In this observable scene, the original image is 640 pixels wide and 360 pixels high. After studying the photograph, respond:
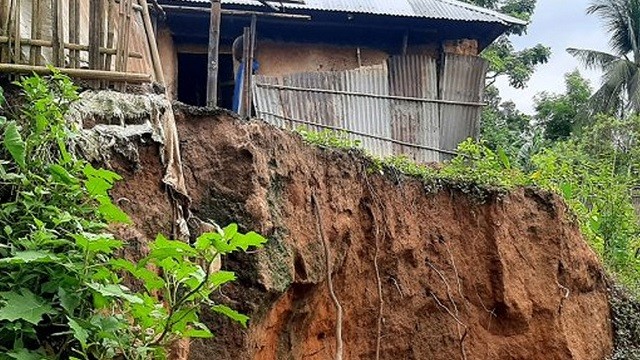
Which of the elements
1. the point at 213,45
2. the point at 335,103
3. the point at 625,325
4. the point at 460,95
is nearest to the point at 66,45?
the point at 213,45

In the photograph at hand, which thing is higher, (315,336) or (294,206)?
(294,206)

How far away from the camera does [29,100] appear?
10.3 feet

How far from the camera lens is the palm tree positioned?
2153cm

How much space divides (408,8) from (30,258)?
8.15 meters

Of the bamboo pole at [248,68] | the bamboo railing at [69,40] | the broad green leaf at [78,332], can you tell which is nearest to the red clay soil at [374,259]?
the bamboo railing at [69,40]

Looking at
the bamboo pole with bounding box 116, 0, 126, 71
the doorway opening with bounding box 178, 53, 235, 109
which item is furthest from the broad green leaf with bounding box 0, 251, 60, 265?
the doorway opening with bounding box 178, 53, 235, 109

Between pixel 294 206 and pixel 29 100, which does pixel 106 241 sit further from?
pixel 294 206

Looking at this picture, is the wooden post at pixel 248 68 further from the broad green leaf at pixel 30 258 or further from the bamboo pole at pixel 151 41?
the broad green leaf at pixel 30 258

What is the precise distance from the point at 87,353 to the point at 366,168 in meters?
4.22

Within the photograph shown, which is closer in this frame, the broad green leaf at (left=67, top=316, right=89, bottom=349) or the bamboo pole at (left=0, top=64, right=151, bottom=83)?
the broad green leaf at (left=67, top=316, right=89, bottom=349)

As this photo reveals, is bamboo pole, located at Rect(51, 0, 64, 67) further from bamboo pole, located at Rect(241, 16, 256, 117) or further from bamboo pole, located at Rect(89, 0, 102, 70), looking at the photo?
bamboo pole, located at Rect(241, 16, 256, 117)

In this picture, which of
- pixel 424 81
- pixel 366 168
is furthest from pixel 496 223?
pixel 424 81

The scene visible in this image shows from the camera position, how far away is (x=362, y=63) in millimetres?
9891

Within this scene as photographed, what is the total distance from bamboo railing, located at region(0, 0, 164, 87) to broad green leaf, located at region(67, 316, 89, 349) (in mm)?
1426
